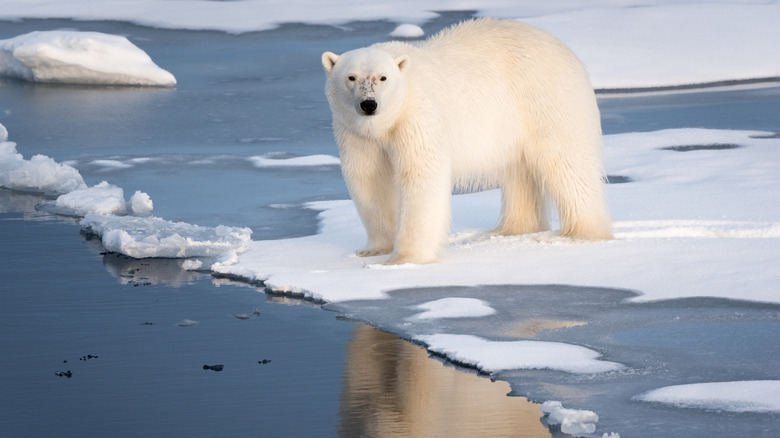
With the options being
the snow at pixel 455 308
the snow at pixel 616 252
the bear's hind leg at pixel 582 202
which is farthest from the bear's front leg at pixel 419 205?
the bear's hind leg at pixel 582 202

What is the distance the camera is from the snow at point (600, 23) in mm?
14555

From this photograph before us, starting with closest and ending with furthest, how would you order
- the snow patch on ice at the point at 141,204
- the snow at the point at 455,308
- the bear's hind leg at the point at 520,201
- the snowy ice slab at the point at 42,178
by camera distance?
1. the snow at the point at 455,308
2. the bear's hind leg at the point at 520,201
3. the snow patch on ice at the point at 141,204
4. the snowy ice slab at the point at 42,178

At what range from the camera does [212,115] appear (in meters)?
11.9

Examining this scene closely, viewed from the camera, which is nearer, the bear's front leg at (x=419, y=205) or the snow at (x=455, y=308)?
the snow at (x=455, y=308)

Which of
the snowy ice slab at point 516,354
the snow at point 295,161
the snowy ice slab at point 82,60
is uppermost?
the snowy ice slab at point 82,60

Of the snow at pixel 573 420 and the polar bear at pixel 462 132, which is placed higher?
the polar bear at pixel 462 132

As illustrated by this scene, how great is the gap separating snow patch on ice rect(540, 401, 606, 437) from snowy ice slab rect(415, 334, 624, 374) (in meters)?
0.45

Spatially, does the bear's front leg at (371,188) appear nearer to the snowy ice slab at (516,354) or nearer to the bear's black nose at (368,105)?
the bear's black nose at (368,105)

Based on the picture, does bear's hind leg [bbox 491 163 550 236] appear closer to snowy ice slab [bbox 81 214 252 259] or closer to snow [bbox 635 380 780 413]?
snowy ice slab [bbox 81 214 252 259]

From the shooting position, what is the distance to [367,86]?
17.2 feet

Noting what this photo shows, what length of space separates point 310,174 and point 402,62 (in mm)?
3498

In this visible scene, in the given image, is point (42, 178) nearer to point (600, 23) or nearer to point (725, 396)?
point (725, 396)

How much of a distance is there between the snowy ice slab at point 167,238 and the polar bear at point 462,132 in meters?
0.75

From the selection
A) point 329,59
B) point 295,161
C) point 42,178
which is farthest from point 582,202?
point 42,178
